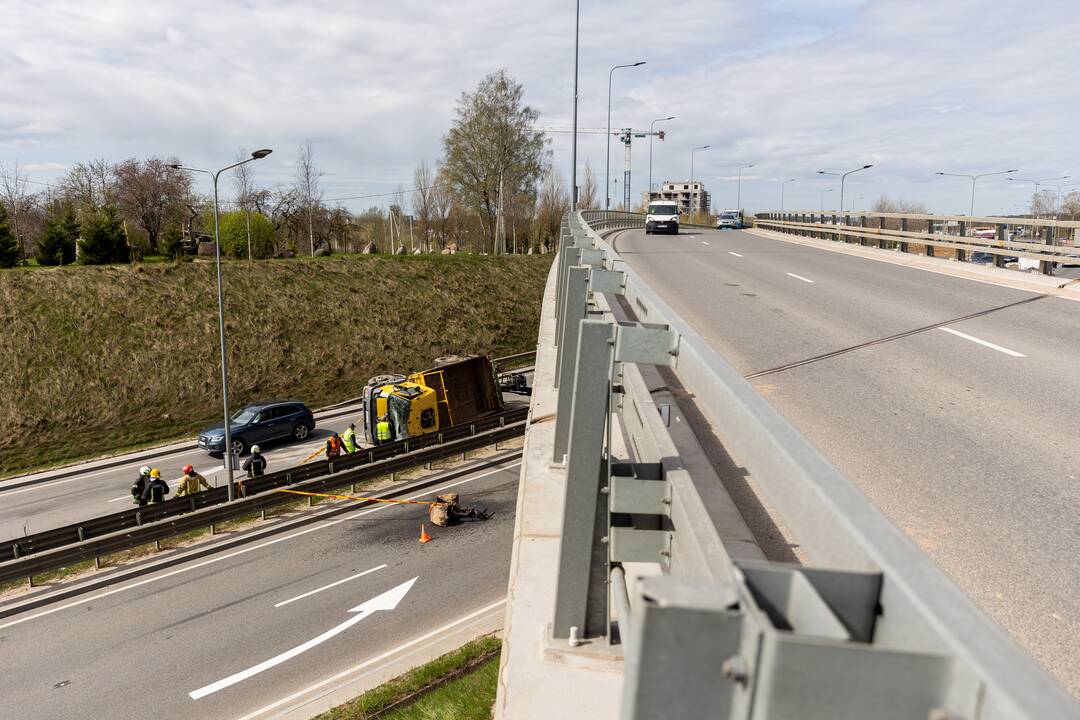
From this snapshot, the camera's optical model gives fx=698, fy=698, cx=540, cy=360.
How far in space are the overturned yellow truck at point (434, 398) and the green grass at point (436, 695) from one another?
1354 cm

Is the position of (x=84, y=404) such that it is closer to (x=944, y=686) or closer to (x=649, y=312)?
(x=649, y=312)

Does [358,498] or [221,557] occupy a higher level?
[358,498]

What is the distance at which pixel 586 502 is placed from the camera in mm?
3461

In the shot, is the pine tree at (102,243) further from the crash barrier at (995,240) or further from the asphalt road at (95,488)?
the crash barrier at (995,240)

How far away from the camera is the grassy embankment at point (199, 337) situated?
30.9 metres

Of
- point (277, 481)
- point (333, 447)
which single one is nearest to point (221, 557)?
point (277, 481)

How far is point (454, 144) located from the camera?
62000 millimetres

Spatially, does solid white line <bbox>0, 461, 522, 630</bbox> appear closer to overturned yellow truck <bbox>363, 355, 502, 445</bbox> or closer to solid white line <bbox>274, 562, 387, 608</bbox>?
solid white line <bbox>274, 562, 387, 608</bbox>

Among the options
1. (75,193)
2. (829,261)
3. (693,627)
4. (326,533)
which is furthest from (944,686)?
(75,193)

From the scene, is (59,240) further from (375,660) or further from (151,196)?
(375,660)

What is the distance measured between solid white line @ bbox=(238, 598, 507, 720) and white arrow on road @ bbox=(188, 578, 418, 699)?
113 cm

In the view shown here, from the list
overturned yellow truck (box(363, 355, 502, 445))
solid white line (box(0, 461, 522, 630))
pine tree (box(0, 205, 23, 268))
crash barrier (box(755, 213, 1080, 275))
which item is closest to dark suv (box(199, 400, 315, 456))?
overturned yellow truck (box(363, 355, 502, 445))

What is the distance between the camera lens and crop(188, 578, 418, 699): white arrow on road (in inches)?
482

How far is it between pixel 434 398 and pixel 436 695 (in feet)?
51.3
